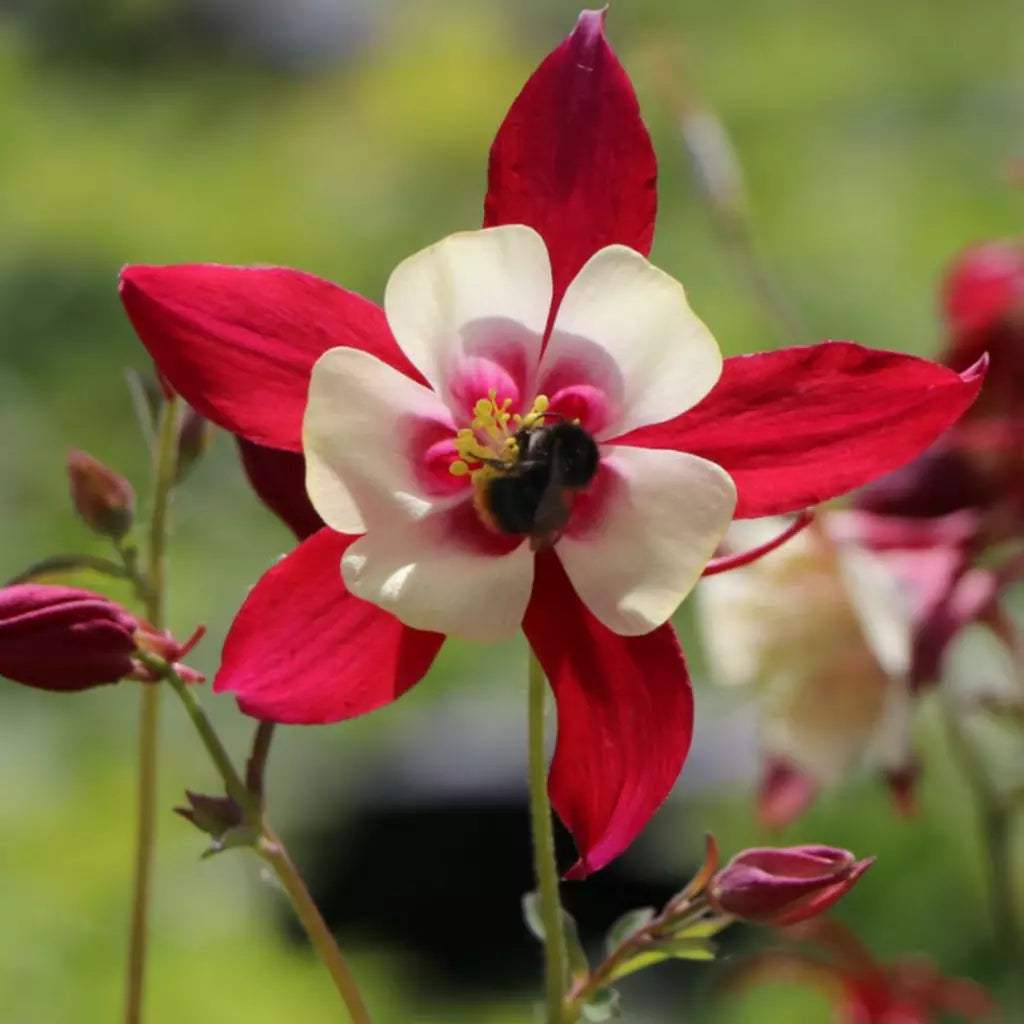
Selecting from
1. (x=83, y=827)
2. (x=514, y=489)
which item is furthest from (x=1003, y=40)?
(x=514, y=489)

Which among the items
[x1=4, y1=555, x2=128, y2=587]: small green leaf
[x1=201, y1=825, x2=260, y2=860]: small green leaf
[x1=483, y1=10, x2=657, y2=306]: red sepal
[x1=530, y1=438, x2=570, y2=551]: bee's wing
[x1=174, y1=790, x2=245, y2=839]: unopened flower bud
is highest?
[x1=483, y1=10, x2=657, y2=306]: red sepal

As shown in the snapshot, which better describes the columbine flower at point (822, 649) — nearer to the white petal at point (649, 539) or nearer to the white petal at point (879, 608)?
the white petal at point (879, 608)

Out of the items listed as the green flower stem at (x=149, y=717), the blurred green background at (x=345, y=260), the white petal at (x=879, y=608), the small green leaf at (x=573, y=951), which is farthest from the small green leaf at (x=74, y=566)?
the blurred green background at (x=345, y=260)

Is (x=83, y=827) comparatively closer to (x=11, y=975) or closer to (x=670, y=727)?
(x=11, y=975)

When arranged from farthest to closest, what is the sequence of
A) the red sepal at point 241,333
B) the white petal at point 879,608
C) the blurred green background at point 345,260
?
the blurred green background at point 345,260
the white petal at point 879,608
the red sepal at point 241,333

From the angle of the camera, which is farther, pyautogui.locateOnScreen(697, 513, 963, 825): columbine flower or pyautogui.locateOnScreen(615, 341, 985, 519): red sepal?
pyautogui.locateOnScreen(697, 513, 963, 825): columbine flower

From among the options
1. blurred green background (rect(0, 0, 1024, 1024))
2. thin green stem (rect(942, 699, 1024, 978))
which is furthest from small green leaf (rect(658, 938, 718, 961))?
blurred green background (rect(0, 0, 1024, 1024))

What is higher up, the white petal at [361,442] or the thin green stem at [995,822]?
the white petal at [361,442]

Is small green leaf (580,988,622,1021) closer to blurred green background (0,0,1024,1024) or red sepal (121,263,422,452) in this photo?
red sepal (121,263,422,452)
